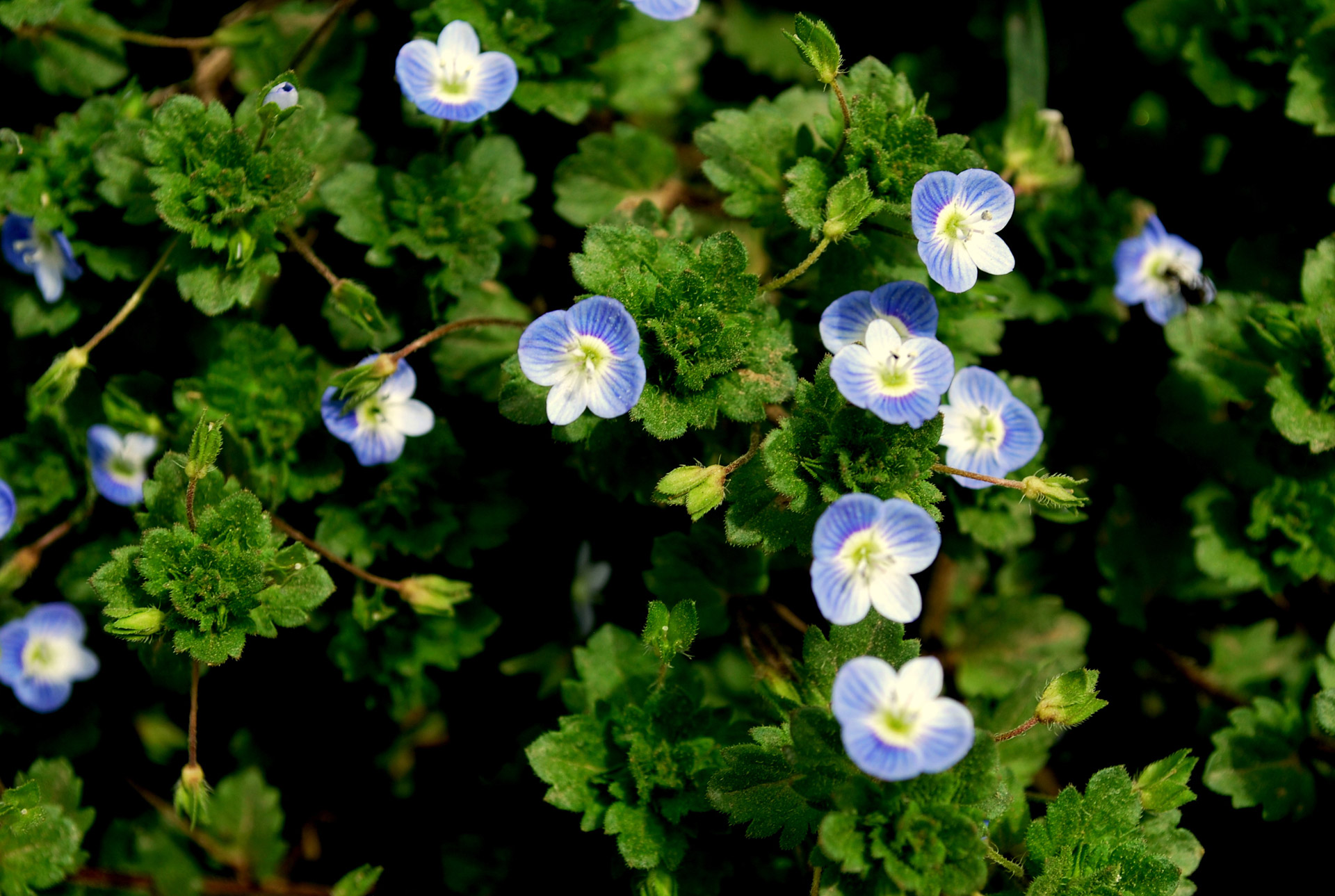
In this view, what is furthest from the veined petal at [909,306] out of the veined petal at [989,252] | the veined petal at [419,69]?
the veined petal at [419,69]

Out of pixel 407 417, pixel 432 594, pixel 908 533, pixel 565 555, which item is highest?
pixel 908 533

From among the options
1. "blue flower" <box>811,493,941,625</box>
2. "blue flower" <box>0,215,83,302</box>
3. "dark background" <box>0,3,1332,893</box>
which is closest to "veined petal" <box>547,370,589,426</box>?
"blue flower" <box>811,493,941,625</box>

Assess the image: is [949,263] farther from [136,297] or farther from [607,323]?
[136,297]

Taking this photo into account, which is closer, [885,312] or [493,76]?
[885,312]

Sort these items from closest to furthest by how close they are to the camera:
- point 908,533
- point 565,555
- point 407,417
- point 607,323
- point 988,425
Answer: point 908,533 → point 607,323 → point 988,425 → point 407,417 → point 565,555

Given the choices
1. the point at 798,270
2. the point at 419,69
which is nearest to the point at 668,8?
Result: the point at 419,69

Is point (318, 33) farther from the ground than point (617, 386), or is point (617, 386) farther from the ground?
point (318, 33)

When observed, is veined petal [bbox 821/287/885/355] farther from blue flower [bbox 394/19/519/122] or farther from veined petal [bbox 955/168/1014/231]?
blue flower [bbox 394/19/519/122]

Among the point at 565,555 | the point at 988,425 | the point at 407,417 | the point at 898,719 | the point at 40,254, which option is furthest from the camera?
the point at 565,555
